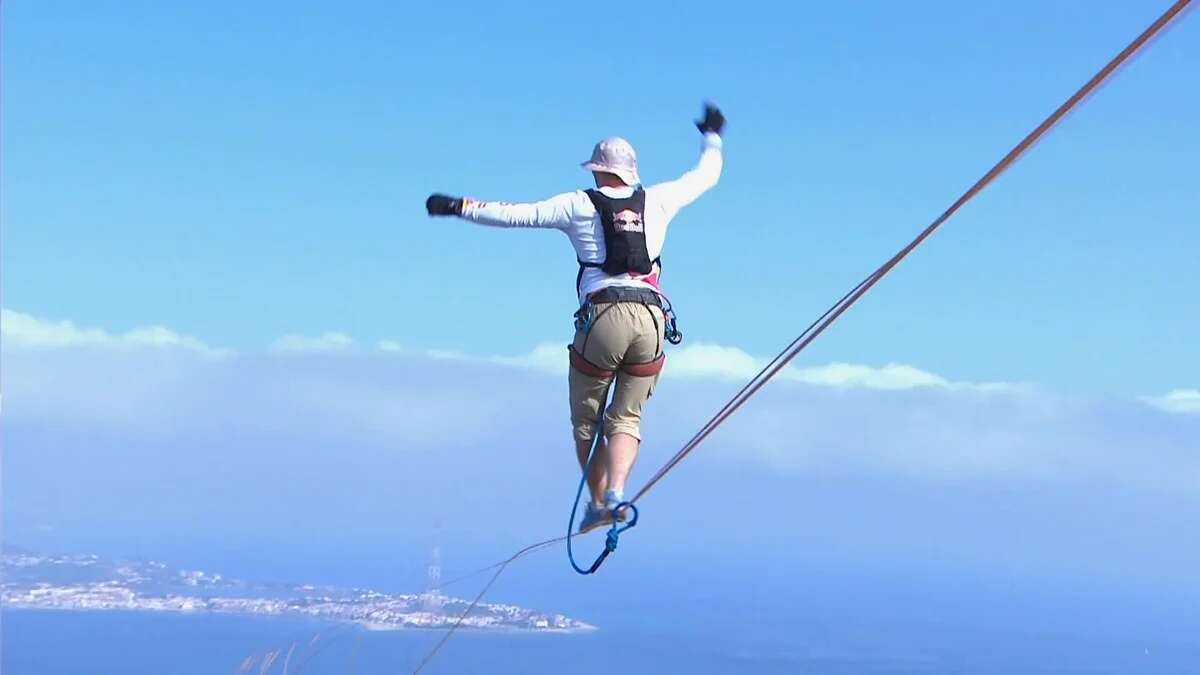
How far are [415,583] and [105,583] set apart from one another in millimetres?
170388

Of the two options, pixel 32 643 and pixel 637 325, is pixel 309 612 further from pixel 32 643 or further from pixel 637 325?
pixel 637 325

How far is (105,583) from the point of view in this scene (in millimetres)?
171125

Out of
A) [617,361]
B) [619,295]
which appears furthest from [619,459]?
[619,295]

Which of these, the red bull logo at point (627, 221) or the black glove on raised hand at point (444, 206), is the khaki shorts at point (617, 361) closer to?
the red bull logo at point (627, 221)

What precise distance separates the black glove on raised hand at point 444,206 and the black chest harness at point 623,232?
78cm

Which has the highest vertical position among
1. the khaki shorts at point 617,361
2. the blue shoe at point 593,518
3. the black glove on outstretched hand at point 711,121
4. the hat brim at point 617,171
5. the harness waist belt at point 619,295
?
the black glove on outstretched hand at point 711,121

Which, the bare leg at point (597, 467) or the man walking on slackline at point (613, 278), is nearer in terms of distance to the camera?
the man walking on slackline at point (613, 278)

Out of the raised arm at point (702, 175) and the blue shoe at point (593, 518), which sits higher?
the raised arm at point (702, 175)

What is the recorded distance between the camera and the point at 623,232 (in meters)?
8.95

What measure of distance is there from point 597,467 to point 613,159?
6.41 ft

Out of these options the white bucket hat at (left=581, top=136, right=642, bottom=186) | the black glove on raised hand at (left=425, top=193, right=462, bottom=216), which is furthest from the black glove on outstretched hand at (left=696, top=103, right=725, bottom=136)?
the black glove on raised hand at (left=425, top=193, right=462, bottom=216)

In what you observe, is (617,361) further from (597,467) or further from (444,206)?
(444,206)

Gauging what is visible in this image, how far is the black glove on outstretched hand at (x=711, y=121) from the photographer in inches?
379

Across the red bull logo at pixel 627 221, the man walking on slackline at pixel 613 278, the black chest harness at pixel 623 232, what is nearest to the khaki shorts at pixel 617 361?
the man walking on slackline at pixel 613 278
